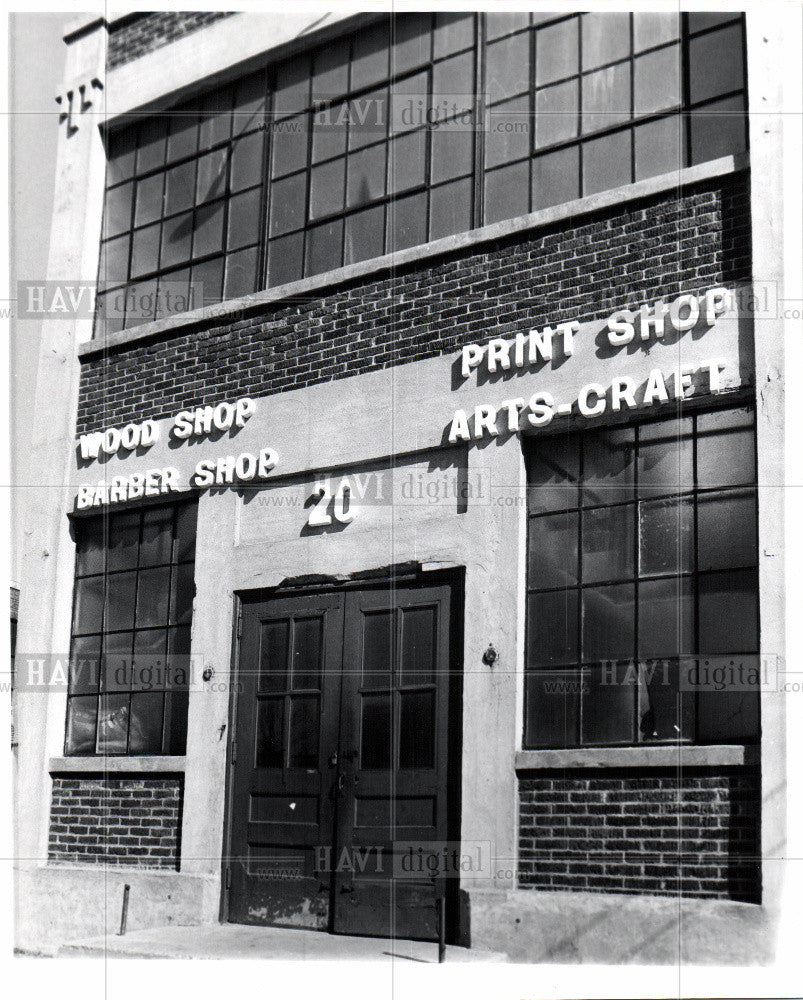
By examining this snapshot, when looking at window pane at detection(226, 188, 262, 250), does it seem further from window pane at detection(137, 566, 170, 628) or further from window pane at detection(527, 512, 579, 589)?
window pane at detection(527, 512, 579, 589)

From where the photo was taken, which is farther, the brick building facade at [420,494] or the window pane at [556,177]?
the window pane at [556,177]

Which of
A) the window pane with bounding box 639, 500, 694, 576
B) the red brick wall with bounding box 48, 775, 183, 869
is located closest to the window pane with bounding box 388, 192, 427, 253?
the window pane with bounding box 639, 500, 694, 576

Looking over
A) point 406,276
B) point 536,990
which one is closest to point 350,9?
point 406,276

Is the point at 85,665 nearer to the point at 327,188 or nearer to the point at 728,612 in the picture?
the point at 327,188

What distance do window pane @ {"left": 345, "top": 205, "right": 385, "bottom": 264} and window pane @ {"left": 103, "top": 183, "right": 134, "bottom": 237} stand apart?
2.65 metres

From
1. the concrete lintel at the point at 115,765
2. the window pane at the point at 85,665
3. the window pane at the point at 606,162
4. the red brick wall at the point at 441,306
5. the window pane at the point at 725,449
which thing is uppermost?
the window pane at the point at 606,162

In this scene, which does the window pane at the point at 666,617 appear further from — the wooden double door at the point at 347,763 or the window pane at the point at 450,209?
the window pane at the point at 450,209

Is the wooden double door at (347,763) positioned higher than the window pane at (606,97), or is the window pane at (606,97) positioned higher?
the window pane at (606,97)

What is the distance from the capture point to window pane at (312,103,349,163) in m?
10.3

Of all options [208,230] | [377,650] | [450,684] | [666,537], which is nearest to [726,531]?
[666,537]

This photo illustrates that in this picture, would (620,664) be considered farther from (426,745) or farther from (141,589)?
(141,589)

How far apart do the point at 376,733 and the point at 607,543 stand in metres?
2.17

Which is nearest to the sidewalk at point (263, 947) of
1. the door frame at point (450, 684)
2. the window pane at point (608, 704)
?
the door frame at point (450, 684)

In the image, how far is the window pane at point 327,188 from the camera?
1020cm
